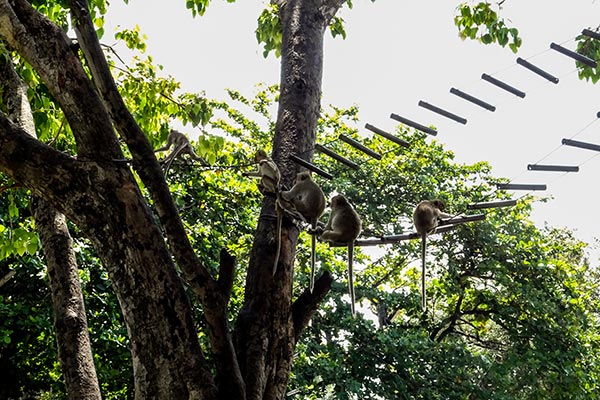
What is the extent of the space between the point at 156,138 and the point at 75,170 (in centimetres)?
157

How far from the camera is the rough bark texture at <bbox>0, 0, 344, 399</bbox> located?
2.07 meters

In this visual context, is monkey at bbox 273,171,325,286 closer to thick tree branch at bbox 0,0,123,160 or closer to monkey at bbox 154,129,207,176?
thick tree branch at bbox 0,0,123,160

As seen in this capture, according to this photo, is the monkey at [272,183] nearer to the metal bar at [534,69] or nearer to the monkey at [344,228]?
the monkey at [344,228]

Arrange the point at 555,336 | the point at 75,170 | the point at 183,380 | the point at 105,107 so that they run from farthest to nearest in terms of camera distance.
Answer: the point at 555,336, the point at 105,107, the point at 75,170, the point at 183,380

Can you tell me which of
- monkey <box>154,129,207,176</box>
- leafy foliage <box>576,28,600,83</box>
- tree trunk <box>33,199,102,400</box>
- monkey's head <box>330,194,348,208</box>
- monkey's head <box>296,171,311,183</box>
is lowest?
Answer: tree trunk <box>33,199,102,400</box>

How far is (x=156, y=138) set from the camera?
3764mm

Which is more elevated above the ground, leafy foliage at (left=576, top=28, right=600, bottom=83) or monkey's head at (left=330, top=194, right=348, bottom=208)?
leafy foliage at (left=576, top=28, right=600, bottom=83)

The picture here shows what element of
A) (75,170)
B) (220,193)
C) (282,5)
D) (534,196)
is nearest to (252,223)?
(220,193)

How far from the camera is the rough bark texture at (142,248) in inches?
81.7

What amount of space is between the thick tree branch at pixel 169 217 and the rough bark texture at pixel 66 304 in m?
0.58

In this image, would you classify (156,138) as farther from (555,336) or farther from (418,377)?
(555,336)

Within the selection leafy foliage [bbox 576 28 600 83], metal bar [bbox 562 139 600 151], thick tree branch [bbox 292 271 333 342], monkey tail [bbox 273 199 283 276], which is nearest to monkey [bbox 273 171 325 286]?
monkey tail [bbox 273 199 283 276]

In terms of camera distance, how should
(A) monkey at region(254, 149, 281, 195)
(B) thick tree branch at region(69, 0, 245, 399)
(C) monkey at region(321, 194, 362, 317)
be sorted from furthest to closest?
(C) monkey at region(321, 194, 362, 317), (A) monkey at region(254, 149, 281, 195), (B) thick tree branch at region(69, 0, 245, 399)

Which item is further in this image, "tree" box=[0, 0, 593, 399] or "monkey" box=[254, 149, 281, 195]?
"monkey" box=[254, 149, 281, 195]
